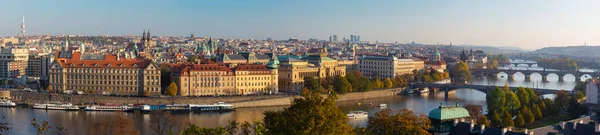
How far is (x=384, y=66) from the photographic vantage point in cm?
6438

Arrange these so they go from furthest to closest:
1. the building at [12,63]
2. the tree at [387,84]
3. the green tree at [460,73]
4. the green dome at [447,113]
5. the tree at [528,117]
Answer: the green tree at [460,73] → the building at [12,63] → the tree at [387,84] → the tree at [528,117] → the green dome at [447,113]

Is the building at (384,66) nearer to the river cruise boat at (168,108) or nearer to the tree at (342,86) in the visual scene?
the tree at (342,86)

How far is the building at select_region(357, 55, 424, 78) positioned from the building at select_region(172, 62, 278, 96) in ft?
56.6

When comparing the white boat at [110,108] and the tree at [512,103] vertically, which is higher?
the tree at [512,103]

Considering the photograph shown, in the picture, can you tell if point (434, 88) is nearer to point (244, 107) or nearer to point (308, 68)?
point (308, 68)

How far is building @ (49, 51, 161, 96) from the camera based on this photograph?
149ft

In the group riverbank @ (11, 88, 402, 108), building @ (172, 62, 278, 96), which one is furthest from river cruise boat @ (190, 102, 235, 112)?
building @ (172, 62, 278, 96)

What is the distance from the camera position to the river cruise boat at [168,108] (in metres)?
38.9

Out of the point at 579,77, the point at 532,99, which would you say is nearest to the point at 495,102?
the point at 532,99

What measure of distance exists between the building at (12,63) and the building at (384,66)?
31.0 metres

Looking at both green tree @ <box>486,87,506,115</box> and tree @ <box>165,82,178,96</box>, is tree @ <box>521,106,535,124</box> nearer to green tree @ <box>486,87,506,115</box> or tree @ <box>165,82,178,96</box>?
green tree @ <box>486,87,506,115</box>

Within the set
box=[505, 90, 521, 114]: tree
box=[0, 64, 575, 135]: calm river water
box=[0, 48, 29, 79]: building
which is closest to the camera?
box=[0, 64, 575, 135]: calm river water

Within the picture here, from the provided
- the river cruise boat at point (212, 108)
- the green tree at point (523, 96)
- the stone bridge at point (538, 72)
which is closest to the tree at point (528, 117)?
the green tree at point (523, 96)

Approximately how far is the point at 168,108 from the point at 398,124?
23851 mm
